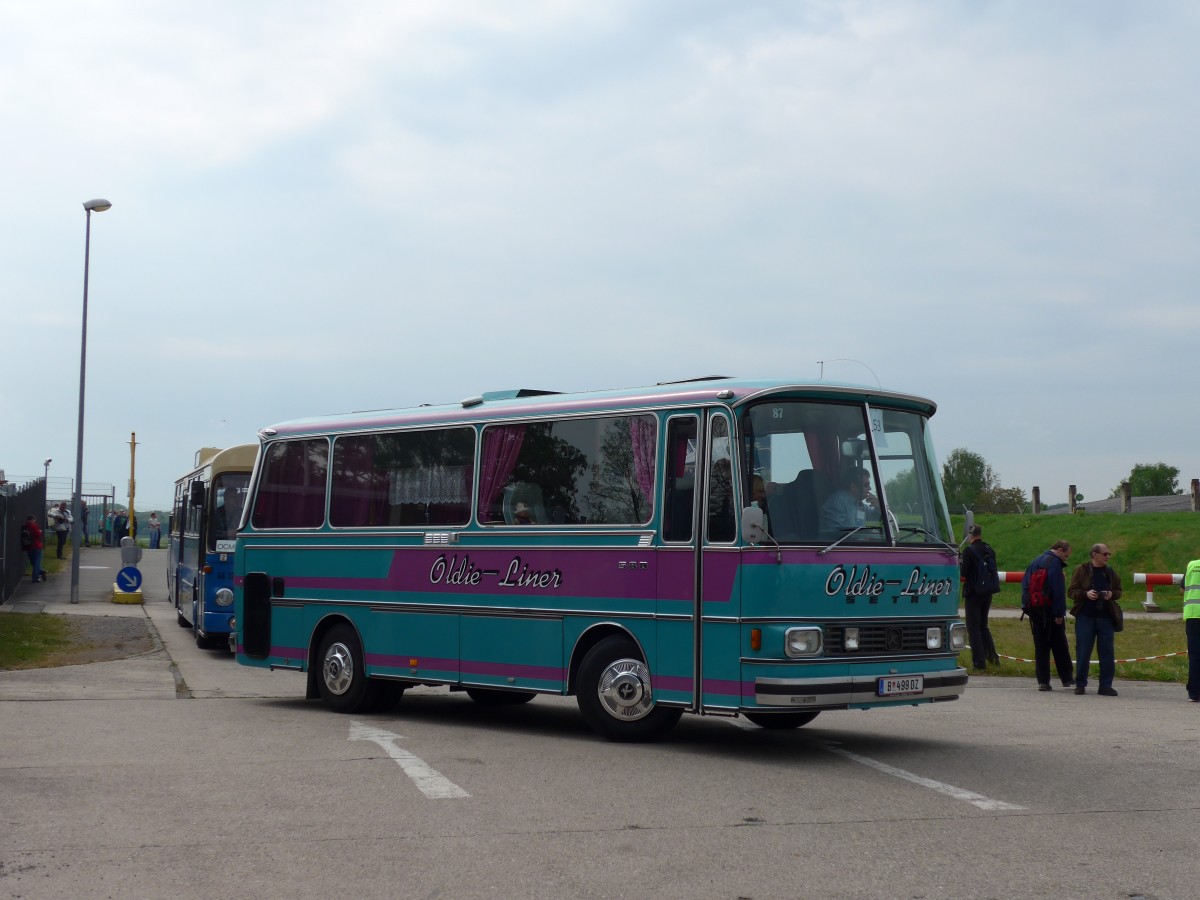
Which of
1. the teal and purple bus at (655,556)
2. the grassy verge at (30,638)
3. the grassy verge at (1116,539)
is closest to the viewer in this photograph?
the teal and purple bus at (655,556)

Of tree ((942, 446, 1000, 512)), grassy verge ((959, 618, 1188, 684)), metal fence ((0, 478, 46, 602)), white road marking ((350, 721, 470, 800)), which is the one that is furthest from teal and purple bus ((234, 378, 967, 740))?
tree ((942, 446, 1000, 512))

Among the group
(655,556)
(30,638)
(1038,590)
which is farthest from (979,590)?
(30,638)

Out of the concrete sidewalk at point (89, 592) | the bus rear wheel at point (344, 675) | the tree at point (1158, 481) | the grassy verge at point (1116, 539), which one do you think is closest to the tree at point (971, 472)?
the tree at point (1158, 481)

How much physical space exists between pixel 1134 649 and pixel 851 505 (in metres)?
14.7

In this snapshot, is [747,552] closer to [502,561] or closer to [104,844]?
[502,561]

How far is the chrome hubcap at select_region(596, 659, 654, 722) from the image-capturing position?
11.4m

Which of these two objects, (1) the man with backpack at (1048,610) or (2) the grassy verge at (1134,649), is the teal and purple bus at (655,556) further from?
(2) the grassy verge at (1134,649)

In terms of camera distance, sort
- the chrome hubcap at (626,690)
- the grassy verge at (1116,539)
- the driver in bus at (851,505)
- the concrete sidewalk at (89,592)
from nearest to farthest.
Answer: the driver in bus at (851,505)
the chrome hubcap at (626,690)
the concrete sidewalk at (89,592)
the grassy verge at (1116,539)

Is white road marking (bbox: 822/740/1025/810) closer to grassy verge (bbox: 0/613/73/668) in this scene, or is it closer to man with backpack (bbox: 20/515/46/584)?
grassy verge (bbox: 0/613/73/668)

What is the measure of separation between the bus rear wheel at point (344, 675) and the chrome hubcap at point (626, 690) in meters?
3.24

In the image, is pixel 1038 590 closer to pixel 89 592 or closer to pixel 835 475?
pixel 835 475

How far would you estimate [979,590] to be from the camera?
19281 mm

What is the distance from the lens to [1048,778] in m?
9.95

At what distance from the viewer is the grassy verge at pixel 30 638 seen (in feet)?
63.8
